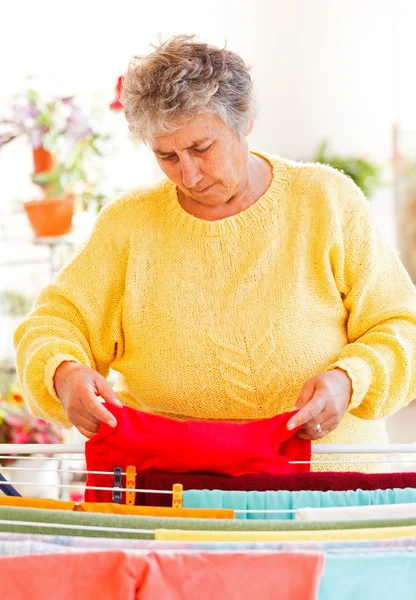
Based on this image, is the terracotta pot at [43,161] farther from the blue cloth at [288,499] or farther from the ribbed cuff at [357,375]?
the blue cloth at [288,499]

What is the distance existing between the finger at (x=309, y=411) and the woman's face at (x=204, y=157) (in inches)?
17.3

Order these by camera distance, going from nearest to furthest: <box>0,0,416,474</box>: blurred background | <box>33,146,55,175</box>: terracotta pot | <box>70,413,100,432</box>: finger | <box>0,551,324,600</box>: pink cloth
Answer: <box>0,551,324,600</box>: pink cloth → <box>70,413,100,432</box>: finger → <box>33,146,55,175</box>: terracotta pot → <box>0,0,416,474</box>: blurred background

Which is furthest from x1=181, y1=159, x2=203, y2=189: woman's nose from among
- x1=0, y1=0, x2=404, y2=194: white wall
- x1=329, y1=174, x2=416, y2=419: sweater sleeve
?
x1=0, y1=0, x2=404, y2=194: white wall

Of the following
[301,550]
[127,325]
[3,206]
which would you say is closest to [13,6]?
[3,206]

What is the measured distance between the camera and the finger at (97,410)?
140cm

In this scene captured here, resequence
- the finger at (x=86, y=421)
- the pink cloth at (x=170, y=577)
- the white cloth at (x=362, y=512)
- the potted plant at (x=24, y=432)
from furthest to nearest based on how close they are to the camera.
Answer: the potted plant at (x=24, y=432), the finger at (x=86, y=421), the white cloth at (x=362, y=512), the pink cloth at (x=170, y=577)

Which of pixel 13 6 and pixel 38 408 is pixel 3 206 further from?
pixel 38 408

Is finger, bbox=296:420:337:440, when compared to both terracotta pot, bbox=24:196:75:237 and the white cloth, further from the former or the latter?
terracotta pot, bbox=24:196:75:237

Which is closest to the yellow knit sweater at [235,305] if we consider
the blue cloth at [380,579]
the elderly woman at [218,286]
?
the elderly woman at [218,286]

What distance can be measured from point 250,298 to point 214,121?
0.34 m

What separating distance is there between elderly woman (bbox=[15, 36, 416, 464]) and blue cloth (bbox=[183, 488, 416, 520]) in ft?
0.71

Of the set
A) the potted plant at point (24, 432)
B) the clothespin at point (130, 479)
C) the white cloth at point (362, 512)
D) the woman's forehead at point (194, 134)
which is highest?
the woman's forehead at point (194, 134)

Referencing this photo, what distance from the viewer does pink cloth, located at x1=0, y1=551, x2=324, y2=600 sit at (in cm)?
106

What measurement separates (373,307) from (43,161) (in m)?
1.99
